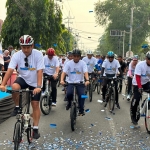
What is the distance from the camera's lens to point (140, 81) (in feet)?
23.8

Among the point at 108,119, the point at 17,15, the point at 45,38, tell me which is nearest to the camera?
the point at 108,119

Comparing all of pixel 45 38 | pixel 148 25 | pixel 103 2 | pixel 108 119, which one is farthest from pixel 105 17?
pixel 108 119

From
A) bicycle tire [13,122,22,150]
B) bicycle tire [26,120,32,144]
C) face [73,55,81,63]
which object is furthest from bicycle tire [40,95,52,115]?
bicycle tire [13,122,22,150]

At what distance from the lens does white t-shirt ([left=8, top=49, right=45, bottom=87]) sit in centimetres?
576

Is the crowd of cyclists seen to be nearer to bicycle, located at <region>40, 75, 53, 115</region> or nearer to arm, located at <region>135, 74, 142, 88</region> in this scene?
arm, located at <region>135, 74, 142, 88</region>

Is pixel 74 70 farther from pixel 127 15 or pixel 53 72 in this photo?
pixel 127 15

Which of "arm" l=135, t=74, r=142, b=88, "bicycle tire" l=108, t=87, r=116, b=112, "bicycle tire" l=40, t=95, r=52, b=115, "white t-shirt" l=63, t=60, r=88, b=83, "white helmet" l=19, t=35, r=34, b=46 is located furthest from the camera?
"bicycle tire" l=108, t=87, r=116, b=112

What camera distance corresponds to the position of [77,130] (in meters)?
7.44

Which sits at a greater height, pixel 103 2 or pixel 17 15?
pixel 103 2

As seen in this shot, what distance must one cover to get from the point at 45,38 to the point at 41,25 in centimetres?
152

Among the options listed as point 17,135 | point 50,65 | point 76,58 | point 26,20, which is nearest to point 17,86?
point 17,135

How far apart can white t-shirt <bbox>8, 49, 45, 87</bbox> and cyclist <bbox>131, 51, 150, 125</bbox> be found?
8.32 feet

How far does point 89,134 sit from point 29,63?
2.31 m

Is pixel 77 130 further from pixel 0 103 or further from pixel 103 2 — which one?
pixel 103 2
